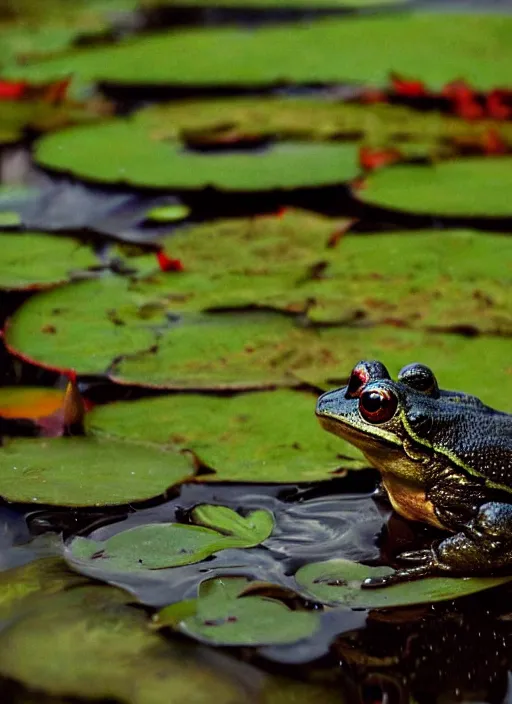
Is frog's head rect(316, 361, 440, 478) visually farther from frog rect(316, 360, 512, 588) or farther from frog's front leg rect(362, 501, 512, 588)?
frog's front leg rect(362, 501, 512, 588)

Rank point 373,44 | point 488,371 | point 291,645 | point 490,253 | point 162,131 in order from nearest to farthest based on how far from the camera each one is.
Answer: point 291,645, point 488,371, point 490,253, point 162,131, point 373,44

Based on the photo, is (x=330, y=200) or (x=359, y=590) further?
(x=330, y=200)

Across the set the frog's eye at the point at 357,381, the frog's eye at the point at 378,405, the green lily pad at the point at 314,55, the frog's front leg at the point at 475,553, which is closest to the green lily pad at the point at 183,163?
the green lily pad at the point at 314,55

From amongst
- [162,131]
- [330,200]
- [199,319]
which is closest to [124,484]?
[199,319]

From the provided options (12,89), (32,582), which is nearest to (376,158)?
(12,89)

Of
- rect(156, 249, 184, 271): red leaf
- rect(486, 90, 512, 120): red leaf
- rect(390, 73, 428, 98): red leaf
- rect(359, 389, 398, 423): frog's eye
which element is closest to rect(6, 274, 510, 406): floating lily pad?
rect(156, 249, 184, 271): red leaf

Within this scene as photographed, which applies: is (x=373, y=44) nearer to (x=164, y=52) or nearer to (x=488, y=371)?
(x=164, y=52)
